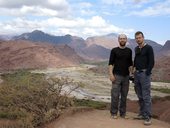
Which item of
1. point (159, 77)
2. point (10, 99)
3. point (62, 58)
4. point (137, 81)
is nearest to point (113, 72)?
point (137, 81)

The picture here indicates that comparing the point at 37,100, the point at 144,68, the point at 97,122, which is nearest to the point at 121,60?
the point at 144,68

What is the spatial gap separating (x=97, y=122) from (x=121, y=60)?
1797mm

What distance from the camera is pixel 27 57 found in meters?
111

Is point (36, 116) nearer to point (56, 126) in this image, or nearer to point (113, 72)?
point (56, 126)

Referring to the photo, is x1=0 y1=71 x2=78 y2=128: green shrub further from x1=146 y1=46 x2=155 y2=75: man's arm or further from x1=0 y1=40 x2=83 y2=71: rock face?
x1=0 y1=40 x2=83 y2=71: rock face

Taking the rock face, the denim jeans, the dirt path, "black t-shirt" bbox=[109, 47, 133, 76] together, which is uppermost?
"black t-shirt" bbox=[109, 47, 133, 76]

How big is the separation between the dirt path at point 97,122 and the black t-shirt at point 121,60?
1324 millimetres

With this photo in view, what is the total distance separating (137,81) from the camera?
1045 centimetres

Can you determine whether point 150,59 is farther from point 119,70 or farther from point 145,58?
point 119,70

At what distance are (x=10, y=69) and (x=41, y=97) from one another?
92.0 meters

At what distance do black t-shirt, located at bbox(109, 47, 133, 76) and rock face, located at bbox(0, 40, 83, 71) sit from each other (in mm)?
93829

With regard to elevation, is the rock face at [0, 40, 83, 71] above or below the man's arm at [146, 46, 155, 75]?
below

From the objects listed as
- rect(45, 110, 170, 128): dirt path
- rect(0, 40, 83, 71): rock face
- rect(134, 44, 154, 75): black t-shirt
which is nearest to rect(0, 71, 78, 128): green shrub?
rect(45, 110, 170, 128): dirt path

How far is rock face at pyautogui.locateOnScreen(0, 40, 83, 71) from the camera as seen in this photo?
4227 inches
